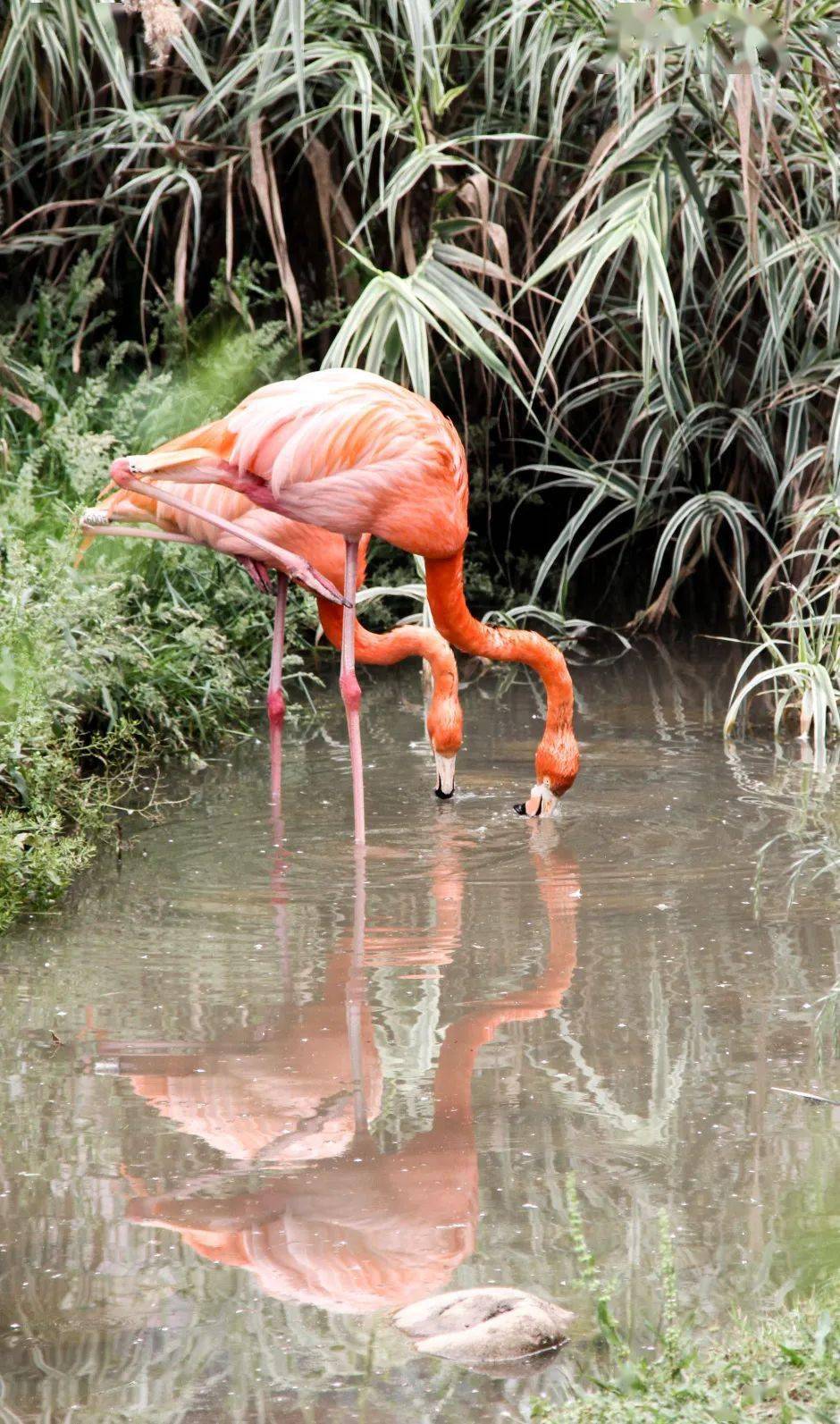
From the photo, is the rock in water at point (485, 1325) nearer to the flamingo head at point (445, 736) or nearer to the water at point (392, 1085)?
the water at point (392, 1085)

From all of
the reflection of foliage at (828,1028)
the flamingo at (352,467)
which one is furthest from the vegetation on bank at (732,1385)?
the flamingo at (352,467)

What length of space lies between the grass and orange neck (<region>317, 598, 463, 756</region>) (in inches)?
112

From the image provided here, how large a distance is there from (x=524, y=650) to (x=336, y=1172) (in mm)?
2753

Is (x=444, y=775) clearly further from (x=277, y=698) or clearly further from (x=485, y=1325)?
(x=485, y=1325)

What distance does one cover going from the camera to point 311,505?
4852mm

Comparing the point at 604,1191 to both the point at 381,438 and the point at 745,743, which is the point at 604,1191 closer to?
the point at 381,438

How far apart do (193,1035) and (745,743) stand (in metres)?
2.96

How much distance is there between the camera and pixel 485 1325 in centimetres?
218

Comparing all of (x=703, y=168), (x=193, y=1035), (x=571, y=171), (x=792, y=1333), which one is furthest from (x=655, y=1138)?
(x=571, y=171)

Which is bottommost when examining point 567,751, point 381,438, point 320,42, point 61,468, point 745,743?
point 745,743

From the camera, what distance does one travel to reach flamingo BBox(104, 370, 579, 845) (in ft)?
15.5

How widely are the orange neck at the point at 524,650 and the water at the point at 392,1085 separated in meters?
0.18

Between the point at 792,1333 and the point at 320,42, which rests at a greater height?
the point at 320,42

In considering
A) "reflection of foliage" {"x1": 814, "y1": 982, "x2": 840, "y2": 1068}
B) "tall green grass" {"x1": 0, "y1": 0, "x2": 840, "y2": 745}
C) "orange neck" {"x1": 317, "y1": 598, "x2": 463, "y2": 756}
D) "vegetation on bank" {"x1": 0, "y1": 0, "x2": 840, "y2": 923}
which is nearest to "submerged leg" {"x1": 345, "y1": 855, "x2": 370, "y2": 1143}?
"orange neck" {"x1": 317, "y1": 598, "x2": 463, "y2": 756}
